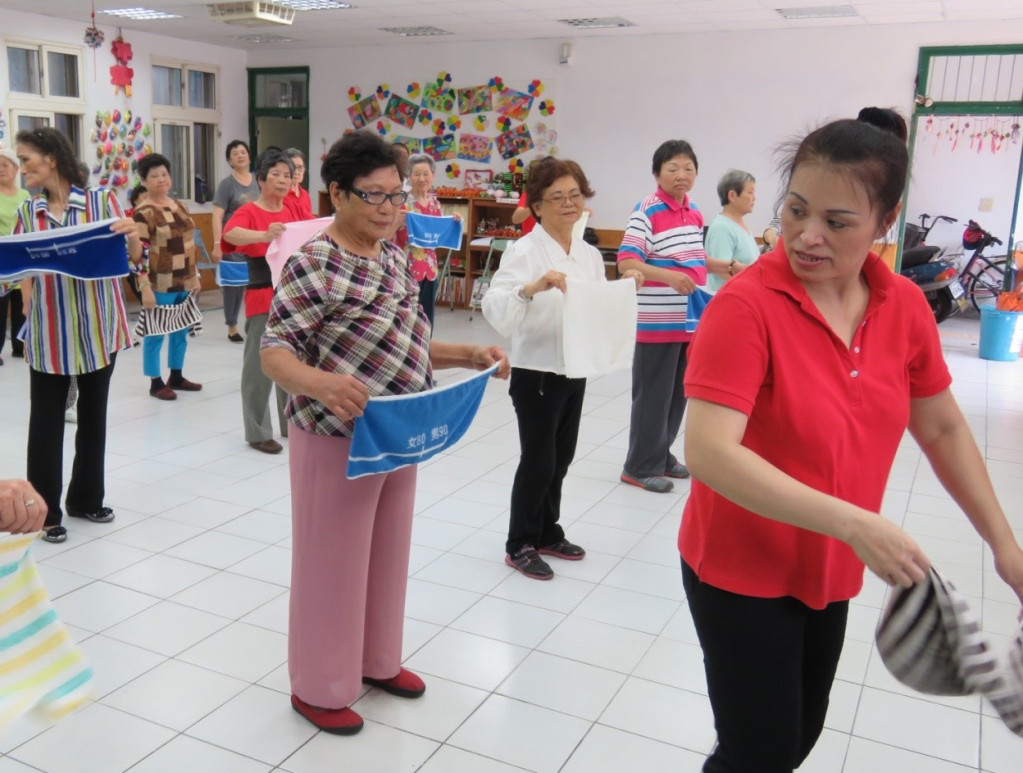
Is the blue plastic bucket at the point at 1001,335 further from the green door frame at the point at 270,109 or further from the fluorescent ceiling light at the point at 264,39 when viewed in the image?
the fluorescent ceiling light at the point at 264,39

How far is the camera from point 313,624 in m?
2.41

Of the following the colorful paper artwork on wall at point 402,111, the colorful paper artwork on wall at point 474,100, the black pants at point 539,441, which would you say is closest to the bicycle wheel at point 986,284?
the colorful paper artwork on wall at point 474,100

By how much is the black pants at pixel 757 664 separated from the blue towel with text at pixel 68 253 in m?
2.72

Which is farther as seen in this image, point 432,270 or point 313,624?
point 432,270

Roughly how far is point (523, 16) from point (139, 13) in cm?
391

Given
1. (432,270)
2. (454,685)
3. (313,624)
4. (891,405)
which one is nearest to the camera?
(891,405)

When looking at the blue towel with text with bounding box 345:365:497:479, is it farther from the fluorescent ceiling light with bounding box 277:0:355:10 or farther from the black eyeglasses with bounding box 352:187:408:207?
the fluorescent ceiling light with bounding box 277:0:355:10

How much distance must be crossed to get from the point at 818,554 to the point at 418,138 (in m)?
10.5

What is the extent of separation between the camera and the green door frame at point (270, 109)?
11913 mm

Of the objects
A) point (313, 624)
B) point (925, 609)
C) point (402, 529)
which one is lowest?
point (313, 624)

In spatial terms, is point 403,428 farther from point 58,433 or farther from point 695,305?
point 695,305

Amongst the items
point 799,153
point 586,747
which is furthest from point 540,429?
point 799,153

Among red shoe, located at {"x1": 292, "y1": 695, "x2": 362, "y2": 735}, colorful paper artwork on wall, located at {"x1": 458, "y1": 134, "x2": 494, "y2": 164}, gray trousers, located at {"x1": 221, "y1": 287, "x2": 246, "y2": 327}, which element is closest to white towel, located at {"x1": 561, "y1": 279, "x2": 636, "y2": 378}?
red shoe, located at {"x1": 292, "y1": 695, "x2": 362, "y2": 735}

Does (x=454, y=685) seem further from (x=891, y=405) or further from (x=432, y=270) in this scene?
(x=432, y=270)
